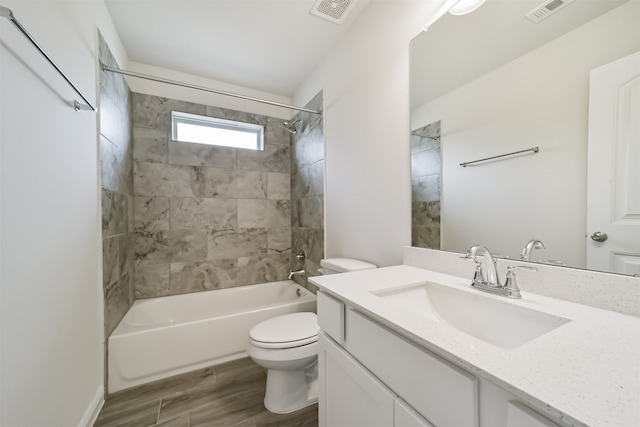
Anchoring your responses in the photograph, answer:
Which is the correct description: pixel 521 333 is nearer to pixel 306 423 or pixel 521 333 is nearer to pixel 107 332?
pixel 306 423

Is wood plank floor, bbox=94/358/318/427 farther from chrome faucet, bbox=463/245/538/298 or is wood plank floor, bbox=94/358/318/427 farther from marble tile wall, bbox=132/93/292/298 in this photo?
chrome faucet, bbox=463/245/538/298

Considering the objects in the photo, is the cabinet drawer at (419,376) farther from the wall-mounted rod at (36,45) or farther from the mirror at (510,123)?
the wall-mounted rod at (36,45)

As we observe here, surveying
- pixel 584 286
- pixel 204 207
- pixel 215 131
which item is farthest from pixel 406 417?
pixel 215 131

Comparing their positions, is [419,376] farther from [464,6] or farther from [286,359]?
[464,6]

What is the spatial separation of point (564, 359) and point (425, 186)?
933 mm

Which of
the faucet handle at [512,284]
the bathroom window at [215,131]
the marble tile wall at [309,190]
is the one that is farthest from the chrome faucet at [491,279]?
the bathroom window at [215,131]

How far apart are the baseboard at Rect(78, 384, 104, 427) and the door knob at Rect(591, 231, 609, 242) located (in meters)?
2.32

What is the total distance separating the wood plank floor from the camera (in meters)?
1.32

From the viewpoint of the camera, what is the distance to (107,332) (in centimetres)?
153

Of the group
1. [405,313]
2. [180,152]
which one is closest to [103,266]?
Result: [180,152]

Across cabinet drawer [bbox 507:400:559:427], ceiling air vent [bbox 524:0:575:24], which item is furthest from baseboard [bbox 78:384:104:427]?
ceiling air vent [bbox 524:0:575:24]

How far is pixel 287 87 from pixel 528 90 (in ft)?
7.69

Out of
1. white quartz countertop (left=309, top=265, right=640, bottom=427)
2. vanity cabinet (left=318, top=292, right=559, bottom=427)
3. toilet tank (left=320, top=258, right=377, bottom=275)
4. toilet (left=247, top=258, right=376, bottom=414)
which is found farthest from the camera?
toilet tank (left=320, top=258, right=377, bottom=275)

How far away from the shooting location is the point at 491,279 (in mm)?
875
